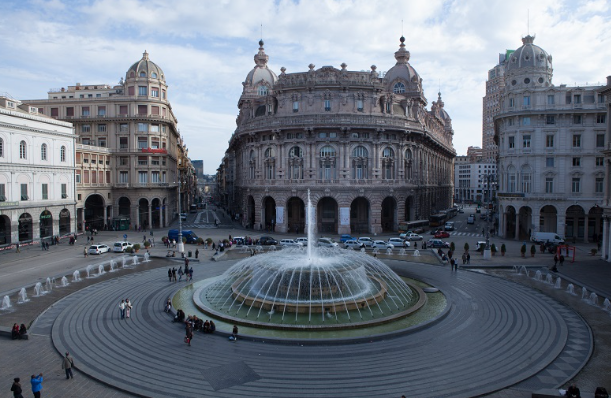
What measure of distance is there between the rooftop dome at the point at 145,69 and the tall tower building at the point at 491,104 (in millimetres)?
125030

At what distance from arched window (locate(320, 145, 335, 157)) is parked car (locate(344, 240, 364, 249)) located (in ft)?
52.1

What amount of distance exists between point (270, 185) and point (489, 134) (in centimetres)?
12760

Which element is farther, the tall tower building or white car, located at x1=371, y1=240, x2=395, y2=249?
the tall tower building

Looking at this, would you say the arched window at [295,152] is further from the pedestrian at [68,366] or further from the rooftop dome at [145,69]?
the pedestrian at [68,366]

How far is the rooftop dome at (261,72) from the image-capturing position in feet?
297

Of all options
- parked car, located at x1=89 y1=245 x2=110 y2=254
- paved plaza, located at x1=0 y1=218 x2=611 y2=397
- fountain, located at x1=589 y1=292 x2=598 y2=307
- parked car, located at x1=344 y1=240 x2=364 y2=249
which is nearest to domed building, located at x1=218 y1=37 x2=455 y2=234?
parked car, located at x1=344 y1=240 x2=364 y2=249

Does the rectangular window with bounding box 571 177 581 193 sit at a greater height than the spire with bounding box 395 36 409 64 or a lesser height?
lesser

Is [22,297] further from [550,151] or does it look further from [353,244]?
[550,151]

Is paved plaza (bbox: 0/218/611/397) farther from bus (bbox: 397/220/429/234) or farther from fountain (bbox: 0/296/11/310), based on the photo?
bus (bbox: 397/220/429/234)

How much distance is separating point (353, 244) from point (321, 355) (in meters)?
32.3

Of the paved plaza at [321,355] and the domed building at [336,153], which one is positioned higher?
the domed building at [336,153]

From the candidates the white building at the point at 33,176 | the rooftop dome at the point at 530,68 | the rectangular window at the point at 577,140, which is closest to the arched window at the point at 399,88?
the rooftop dome at the point at 530,68

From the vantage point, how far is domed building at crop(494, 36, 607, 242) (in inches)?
2115

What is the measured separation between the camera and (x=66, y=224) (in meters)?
58.3
